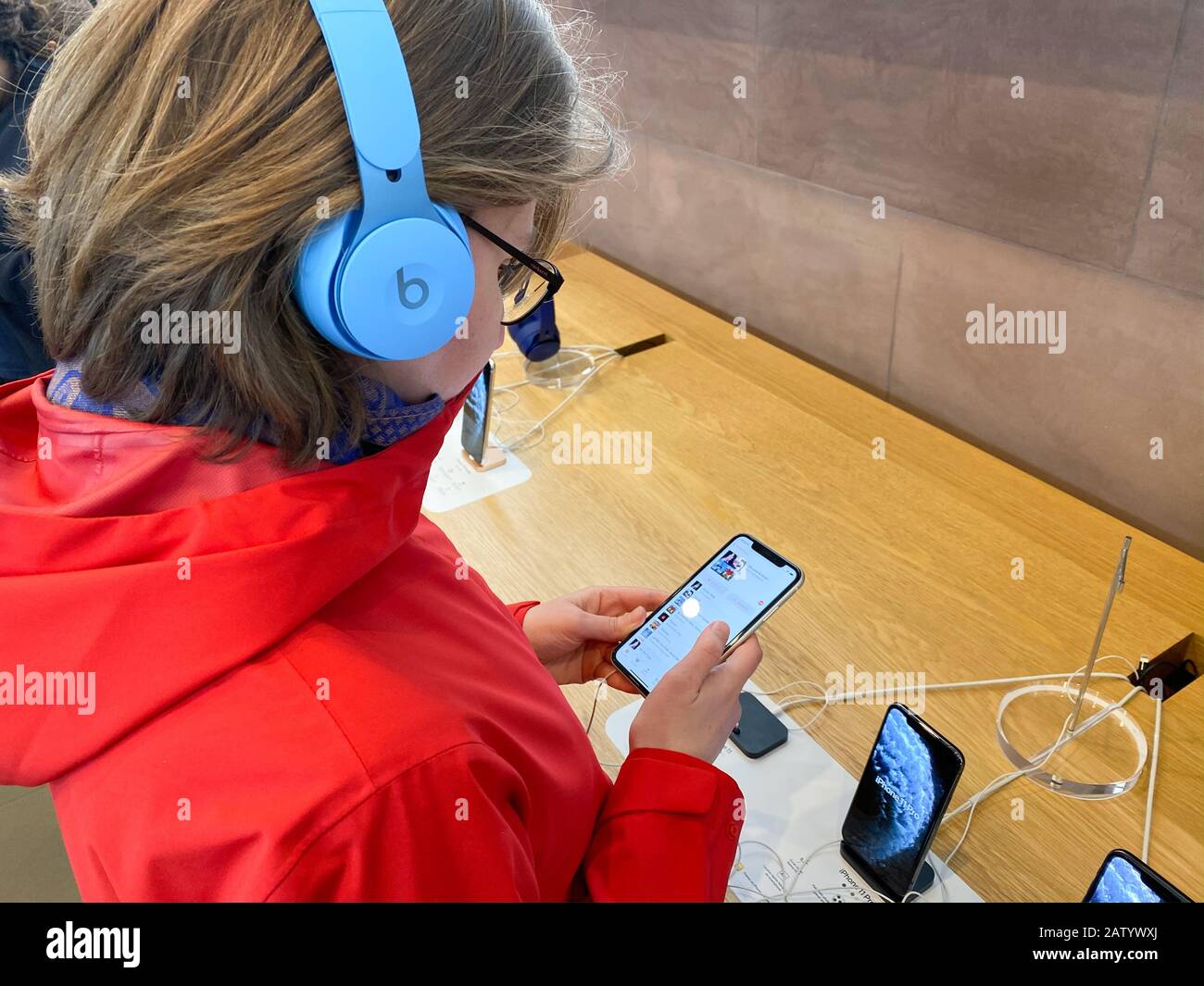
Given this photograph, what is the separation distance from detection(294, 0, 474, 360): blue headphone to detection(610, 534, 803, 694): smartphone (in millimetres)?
473

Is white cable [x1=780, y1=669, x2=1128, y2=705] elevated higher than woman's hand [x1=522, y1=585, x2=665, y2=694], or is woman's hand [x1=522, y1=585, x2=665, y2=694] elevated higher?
woman's hand [x1=522, y1=585, x2=665, y2=694]

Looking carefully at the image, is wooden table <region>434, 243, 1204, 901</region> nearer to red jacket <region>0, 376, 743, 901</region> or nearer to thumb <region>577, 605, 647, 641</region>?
thumb <region>577, 605, 647, 641</region>

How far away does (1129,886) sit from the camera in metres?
0.64

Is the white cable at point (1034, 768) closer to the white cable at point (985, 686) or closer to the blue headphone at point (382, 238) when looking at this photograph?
the white cable at point (985, 686)

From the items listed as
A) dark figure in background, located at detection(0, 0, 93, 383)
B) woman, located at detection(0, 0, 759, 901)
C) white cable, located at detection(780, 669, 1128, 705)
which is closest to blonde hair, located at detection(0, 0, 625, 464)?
woman, located at detection(0, 0, 759, 901)

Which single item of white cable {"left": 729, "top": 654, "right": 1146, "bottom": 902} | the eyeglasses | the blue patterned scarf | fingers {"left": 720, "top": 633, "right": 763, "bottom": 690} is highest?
the eyeglasses

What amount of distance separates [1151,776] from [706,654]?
0.46 meters

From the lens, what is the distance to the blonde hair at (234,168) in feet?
1.43

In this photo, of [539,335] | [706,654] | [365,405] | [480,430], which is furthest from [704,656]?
[539,335]

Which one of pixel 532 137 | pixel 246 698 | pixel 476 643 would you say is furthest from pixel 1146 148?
pixel 246 698

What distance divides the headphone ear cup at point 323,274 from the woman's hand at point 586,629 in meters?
0.48

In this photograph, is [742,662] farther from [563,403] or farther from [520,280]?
[563,403]

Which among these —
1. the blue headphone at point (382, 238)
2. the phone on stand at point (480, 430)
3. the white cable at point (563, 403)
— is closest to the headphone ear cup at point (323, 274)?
the blue headphone at point (382, 238)

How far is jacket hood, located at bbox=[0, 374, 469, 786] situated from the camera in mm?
463
